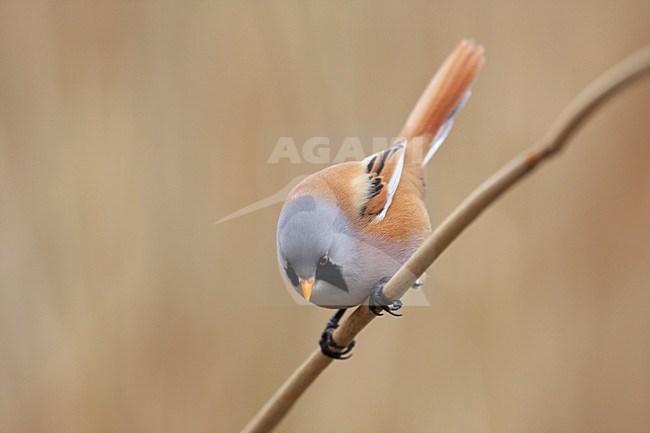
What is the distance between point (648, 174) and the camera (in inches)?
94.3

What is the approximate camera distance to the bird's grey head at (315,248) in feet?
3.40

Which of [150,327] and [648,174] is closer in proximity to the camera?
Answer: [648,174]

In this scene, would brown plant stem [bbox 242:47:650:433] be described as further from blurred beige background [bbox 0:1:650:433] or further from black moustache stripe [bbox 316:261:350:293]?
blurred beige background [bbox 0:1:650:433]

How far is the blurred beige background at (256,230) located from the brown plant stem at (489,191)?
139 cm

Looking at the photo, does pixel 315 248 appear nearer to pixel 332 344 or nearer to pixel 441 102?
pixel 332 344

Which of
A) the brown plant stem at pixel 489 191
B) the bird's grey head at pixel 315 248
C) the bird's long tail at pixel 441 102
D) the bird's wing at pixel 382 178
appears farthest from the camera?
the bird's long tail at pixel 441 102

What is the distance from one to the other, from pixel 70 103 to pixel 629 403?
2.30 meters

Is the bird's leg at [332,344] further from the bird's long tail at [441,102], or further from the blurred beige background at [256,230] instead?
the blurred beige background at [256,230]

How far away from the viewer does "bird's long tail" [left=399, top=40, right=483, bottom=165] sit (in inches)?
56.7

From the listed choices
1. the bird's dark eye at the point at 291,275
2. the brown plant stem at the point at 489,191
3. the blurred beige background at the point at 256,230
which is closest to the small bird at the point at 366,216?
the bird's dark eye at the point at 291,275

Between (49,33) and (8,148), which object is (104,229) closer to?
(8,148)

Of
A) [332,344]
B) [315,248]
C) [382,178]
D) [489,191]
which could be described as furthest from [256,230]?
[489,191]

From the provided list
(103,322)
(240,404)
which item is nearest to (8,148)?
(103,322)

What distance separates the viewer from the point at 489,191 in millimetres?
634
